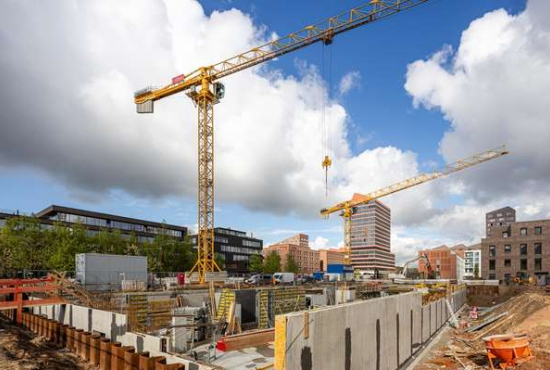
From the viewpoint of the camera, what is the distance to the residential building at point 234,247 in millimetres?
114188

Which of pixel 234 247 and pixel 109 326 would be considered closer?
pixel 109 326

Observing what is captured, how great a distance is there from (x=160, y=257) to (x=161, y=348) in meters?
58.3

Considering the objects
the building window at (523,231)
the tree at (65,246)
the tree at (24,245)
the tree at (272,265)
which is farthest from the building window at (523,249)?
the tree at (24,245)

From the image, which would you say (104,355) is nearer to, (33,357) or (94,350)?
(94,350)

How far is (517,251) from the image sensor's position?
72312mm

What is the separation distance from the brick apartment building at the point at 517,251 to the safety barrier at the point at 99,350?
252ft

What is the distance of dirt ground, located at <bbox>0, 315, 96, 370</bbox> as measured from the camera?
11.9 meters

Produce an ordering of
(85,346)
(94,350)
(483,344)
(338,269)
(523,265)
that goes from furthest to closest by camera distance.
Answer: (338,269) → (523,265) → (483,344) → (85,346) → (94,350)

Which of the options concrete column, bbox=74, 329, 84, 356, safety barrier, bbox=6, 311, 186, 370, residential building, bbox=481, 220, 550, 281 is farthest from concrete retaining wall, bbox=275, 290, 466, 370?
residential building, bbox=481, 220, 550, 281

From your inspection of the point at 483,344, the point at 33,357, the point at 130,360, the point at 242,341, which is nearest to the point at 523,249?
the point at 483,344

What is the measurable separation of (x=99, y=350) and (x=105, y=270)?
2415cm

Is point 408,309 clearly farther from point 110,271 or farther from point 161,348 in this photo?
point 110,271

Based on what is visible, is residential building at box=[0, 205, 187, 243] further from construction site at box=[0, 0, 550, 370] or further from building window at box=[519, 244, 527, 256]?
building window at box=[519, 244, 527, 256]

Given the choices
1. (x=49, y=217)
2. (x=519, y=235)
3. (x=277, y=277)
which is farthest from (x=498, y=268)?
(x=49, y=217)
